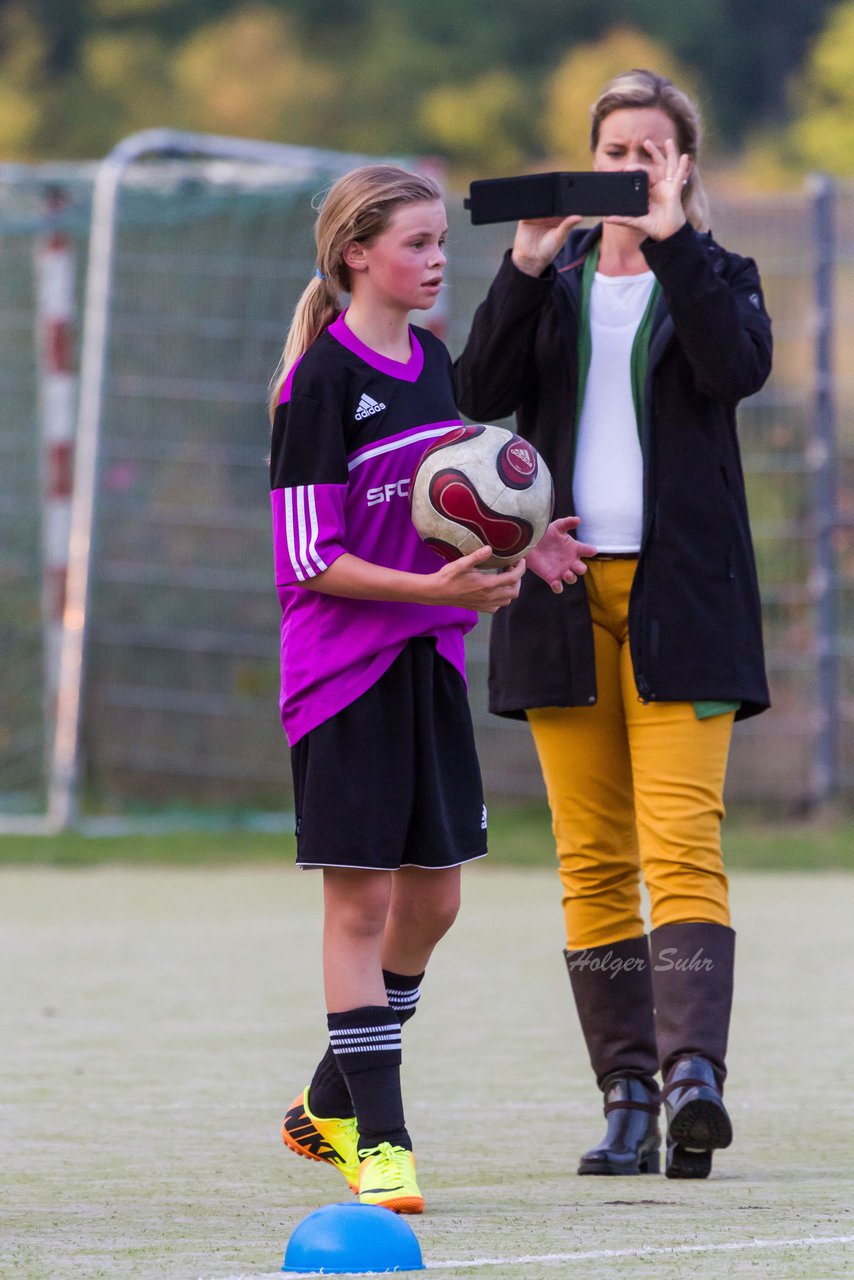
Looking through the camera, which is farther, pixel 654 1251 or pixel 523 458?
pixel 523 458

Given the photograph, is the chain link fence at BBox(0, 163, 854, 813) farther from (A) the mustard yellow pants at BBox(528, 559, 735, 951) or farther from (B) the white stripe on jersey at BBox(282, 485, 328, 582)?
(B) the white stripe on jersey at BBox(282, 485, 328, 582)

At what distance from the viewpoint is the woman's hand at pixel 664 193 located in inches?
175

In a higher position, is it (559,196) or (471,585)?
(559,196)

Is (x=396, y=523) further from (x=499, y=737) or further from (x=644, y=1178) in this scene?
(x=499, y=737)

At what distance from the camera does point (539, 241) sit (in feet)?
14.9

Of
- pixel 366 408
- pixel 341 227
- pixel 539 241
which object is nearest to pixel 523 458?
pixel 366 408

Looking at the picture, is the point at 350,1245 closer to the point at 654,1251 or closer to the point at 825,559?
the point at 654,1251

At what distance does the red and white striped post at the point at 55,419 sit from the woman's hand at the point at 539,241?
6931 millimetres

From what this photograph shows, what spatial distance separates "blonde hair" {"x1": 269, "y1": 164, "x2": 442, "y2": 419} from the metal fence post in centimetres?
710

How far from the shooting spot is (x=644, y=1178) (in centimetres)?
439

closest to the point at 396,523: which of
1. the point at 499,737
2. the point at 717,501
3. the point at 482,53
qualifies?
the point at 717,501

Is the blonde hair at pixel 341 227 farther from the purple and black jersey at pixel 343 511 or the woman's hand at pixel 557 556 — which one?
the woman's hand at pixel 557 556

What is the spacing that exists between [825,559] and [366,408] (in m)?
7.28

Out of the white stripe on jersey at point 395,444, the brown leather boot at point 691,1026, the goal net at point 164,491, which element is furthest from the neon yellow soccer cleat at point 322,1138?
the goal net at point 164,491
